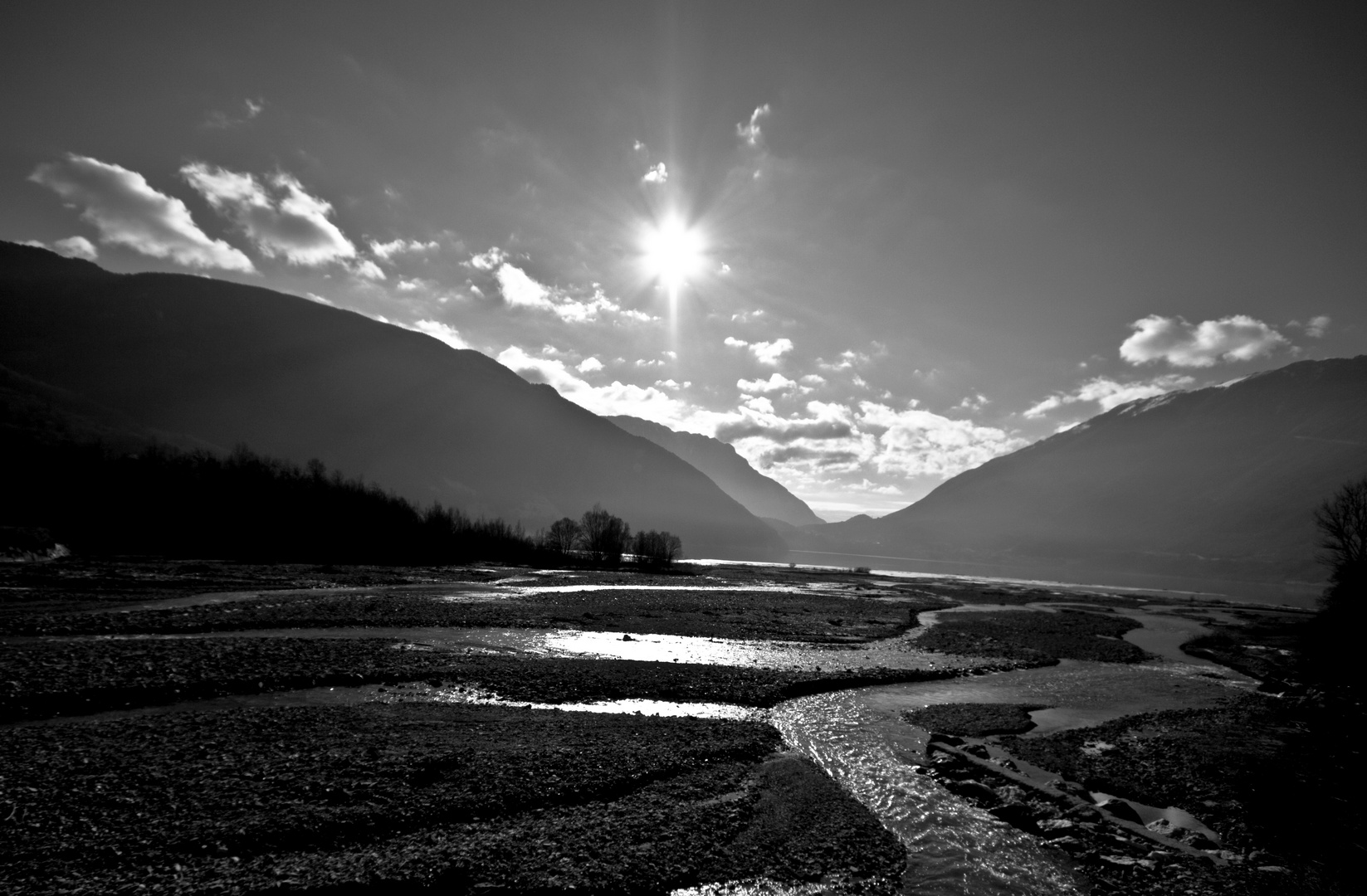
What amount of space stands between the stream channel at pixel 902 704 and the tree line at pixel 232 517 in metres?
63.1

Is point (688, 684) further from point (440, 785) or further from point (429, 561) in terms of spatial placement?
point (429, 561)

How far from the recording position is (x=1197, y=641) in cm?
4638

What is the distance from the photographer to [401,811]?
36.2 ft

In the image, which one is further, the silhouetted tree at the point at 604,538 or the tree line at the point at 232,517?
the silhouetted tree at the point at 604,538

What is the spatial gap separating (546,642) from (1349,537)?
249ft

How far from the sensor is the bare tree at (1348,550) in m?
47.0

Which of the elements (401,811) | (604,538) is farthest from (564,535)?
(401,811)

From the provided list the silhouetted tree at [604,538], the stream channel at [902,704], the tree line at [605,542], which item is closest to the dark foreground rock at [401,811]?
the stream channel at [902,704]

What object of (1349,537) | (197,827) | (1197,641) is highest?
(1349,537)

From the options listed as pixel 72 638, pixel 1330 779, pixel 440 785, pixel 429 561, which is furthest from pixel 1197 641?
pixel 429 561

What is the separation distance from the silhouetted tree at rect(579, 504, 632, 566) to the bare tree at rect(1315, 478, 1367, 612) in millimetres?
97620

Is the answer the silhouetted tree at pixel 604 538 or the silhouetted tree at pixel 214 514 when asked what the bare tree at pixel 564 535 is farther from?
the silhouetted tree at pixel 214 514

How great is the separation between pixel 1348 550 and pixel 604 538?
10435 centimetres

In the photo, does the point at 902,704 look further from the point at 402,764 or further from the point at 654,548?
the point at 654,548
